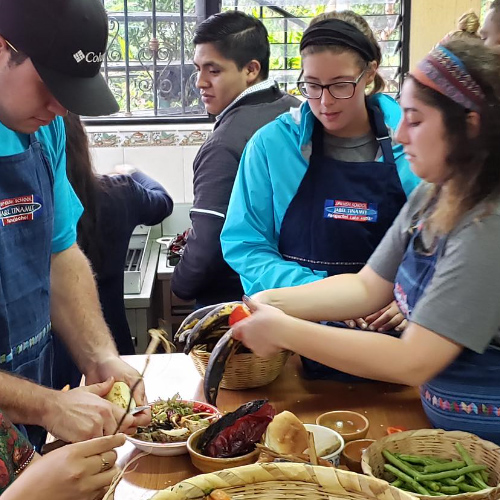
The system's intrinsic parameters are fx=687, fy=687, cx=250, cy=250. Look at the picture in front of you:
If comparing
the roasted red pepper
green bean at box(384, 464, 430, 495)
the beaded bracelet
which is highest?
the beaded bracelet

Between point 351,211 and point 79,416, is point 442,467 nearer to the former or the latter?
point 79,416

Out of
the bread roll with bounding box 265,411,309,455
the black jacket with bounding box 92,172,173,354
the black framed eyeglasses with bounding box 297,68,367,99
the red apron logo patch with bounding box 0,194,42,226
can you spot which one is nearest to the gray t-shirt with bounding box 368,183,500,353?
the bread roll with bounding box 265,411,309,455

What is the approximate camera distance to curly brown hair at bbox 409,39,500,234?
58.5 inches

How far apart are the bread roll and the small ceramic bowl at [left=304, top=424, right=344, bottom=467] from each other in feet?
0.16

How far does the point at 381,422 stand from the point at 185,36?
10.8ft

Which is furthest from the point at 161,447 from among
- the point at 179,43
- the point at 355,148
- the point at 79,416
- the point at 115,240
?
the point at 179,43

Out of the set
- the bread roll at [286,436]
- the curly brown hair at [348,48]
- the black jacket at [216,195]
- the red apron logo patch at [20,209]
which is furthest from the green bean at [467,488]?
the black jacket at [216,195]

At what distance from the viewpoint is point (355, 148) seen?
229 centimetres

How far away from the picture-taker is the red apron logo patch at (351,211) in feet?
7.40

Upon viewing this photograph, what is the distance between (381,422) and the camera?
1645 mm

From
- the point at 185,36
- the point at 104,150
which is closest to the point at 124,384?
the point at 104,150

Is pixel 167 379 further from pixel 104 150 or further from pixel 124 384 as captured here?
pixel 104 150

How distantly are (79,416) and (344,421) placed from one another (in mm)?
602

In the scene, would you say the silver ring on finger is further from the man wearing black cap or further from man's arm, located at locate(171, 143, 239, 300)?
man's arm, located at locate(171, 143, 239, 300)
